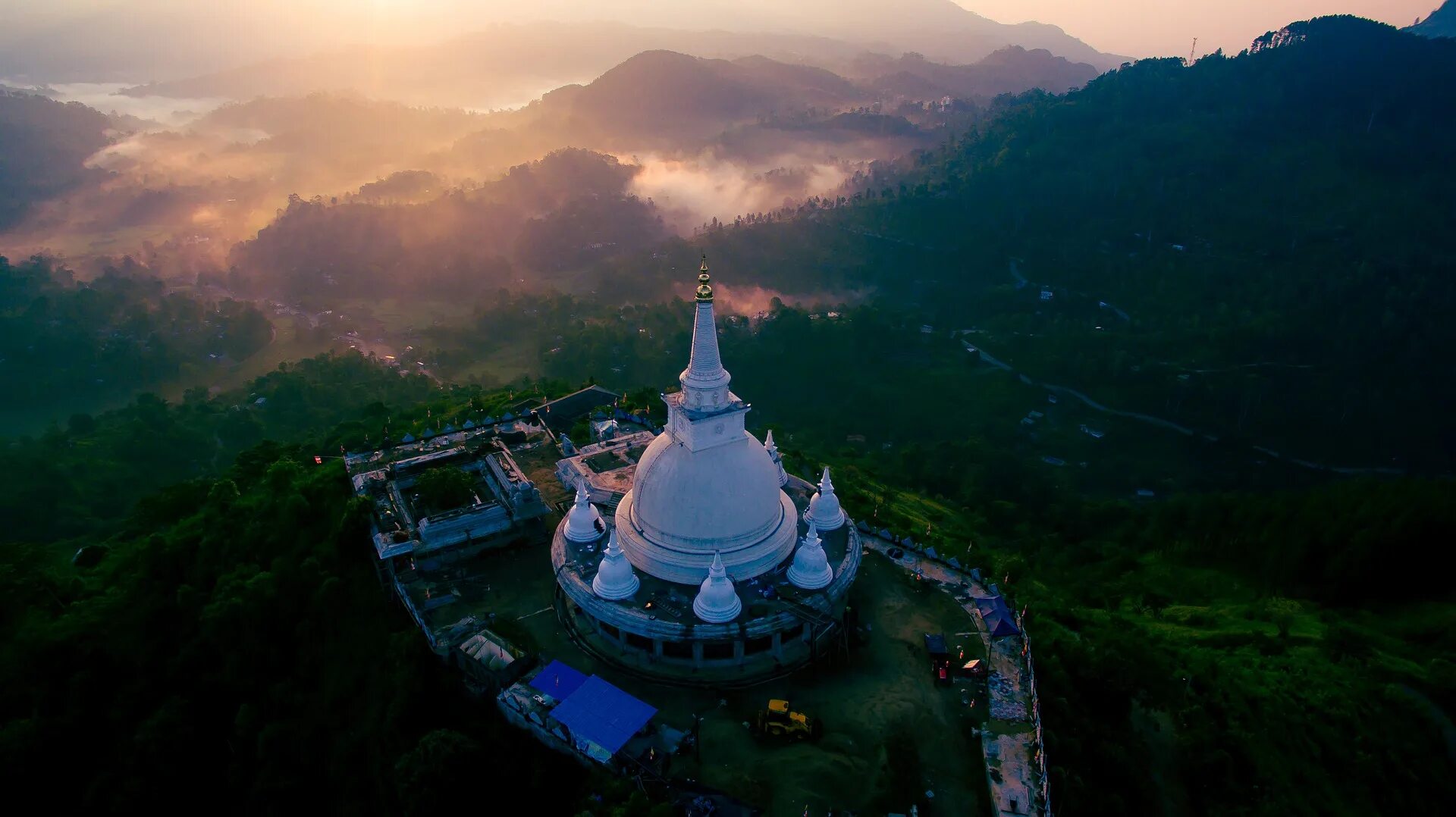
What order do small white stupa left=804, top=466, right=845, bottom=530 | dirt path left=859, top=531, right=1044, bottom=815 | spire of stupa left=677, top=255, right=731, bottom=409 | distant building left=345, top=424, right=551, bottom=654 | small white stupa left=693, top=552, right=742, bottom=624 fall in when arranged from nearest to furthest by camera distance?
dirt path left=859, top=531, right=1044, bottom=815, small white stupa left=693, top=552, right=742, bottom=624, spire of stupa left=677, top=255, right=731, bottom=409, small white stupa left=804, top=466, right=845, bottom=530, distant building left=345, top=424, right=551, bottom=654

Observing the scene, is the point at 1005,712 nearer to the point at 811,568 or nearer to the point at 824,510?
the point at 811,568

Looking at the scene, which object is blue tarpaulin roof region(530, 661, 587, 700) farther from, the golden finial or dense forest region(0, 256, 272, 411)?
dense forest region(0, 256, 272, 411)

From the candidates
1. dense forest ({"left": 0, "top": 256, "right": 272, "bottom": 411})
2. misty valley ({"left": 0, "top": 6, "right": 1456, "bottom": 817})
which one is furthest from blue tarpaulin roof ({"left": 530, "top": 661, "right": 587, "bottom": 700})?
dense forest ({"left": 0, "top": 256, "right": 272, "bottom": 411})

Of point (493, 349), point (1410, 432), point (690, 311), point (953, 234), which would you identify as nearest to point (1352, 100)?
point (953, 234)

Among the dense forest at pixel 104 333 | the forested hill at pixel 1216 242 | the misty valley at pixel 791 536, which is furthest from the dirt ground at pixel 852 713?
the dense forest at pixel 104 333

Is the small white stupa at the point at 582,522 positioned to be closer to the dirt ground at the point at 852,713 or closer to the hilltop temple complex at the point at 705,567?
the hilltop temple complex at the point at 705,567

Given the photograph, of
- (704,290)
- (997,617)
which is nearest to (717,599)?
(997,617)
